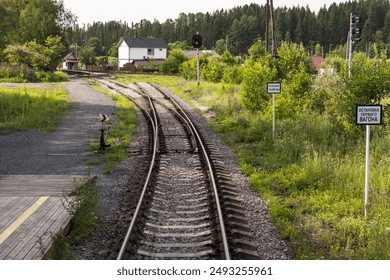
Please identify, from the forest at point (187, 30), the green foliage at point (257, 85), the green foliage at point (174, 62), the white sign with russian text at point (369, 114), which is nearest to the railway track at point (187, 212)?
the white sign with russian text at point (369, 114)

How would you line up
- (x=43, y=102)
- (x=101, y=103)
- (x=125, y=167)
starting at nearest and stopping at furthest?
1. (x=125, y=167)
2. (x=43, y=102)
3. (x=101, y=103)

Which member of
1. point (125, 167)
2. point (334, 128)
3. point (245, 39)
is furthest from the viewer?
point (245, 39)

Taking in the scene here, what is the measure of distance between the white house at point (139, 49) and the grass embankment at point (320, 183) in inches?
2954

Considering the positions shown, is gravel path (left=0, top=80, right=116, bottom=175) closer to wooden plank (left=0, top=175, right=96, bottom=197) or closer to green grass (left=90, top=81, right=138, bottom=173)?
green grass (left=90, top=81, right=138, bottom=173)

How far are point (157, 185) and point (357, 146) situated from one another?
506 cm

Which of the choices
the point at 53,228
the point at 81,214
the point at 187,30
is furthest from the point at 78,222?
the point at 187,30

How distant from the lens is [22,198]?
25.7 ft

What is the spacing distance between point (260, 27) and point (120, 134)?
86.3 m

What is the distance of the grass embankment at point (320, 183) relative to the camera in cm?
652

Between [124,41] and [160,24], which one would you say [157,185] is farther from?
[160,24]

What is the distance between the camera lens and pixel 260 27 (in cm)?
9738

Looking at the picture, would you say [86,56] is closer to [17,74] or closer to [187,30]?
[17,74]

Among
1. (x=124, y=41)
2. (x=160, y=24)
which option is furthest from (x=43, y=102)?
(x=160, y=24)

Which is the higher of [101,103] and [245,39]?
[245,39]
